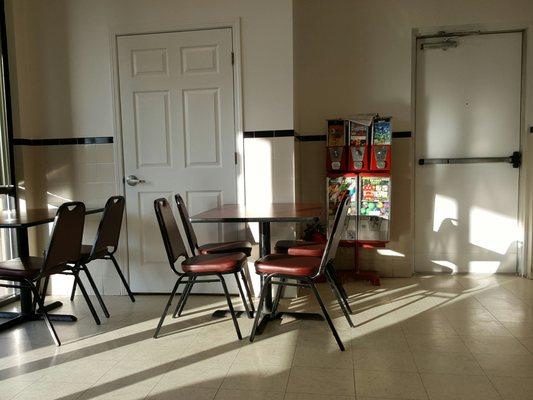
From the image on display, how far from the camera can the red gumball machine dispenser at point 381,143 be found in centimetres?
374

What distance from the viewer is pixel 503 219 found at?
416 cm

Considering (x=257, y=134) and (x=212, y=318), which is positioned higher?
(x=257, y=134)

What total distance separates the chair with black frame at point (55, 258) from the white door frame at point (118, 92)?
0.90 meters

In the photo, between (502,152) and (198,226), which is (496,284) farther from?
(198,226)

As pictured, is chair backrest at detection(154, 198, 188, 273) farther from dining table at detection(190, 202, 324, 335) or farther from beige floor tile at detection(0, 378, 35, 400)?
beige floor tile at detection(0, 378, 35, 400)

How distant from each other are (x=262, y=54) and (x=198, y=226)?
1517mm

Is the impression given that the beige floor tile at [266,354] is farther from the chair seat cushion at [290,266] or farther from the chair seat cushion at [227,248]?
the chair seat cushion at [227,248]

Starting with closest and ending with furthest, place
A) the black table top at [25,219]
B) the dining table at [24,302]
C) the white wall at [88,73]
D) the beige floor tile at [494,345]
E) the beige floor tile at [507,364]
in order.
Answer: the beige floor tile at [507,364], the beige floor tile at [494,345], the black table top at [25,219], the dining table at [24,302], the white wall at [88,73]

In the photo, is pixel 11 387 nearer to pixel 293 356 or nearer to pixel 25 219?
pixel 25 219

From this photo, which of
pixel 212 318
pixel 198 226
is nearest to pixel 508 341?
pixel 212 318

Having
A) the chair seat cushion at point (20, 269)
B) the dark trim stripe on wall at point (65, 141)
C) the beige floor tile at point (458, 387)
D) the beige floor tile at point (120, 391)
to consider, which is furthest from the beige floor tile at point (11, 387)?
the dark trim stripe on wall at point (65, 141)

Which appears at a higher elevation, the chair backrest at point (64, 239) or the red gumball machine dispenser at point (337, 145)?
the red gumball machine dispenser at point (337, 145)

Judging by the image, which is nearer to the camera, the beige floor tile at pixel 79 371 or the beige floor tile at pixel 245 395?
the beige floor tile at pixel 245 395

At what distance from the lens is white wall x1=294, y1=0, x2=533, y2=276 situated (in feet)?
13.2
